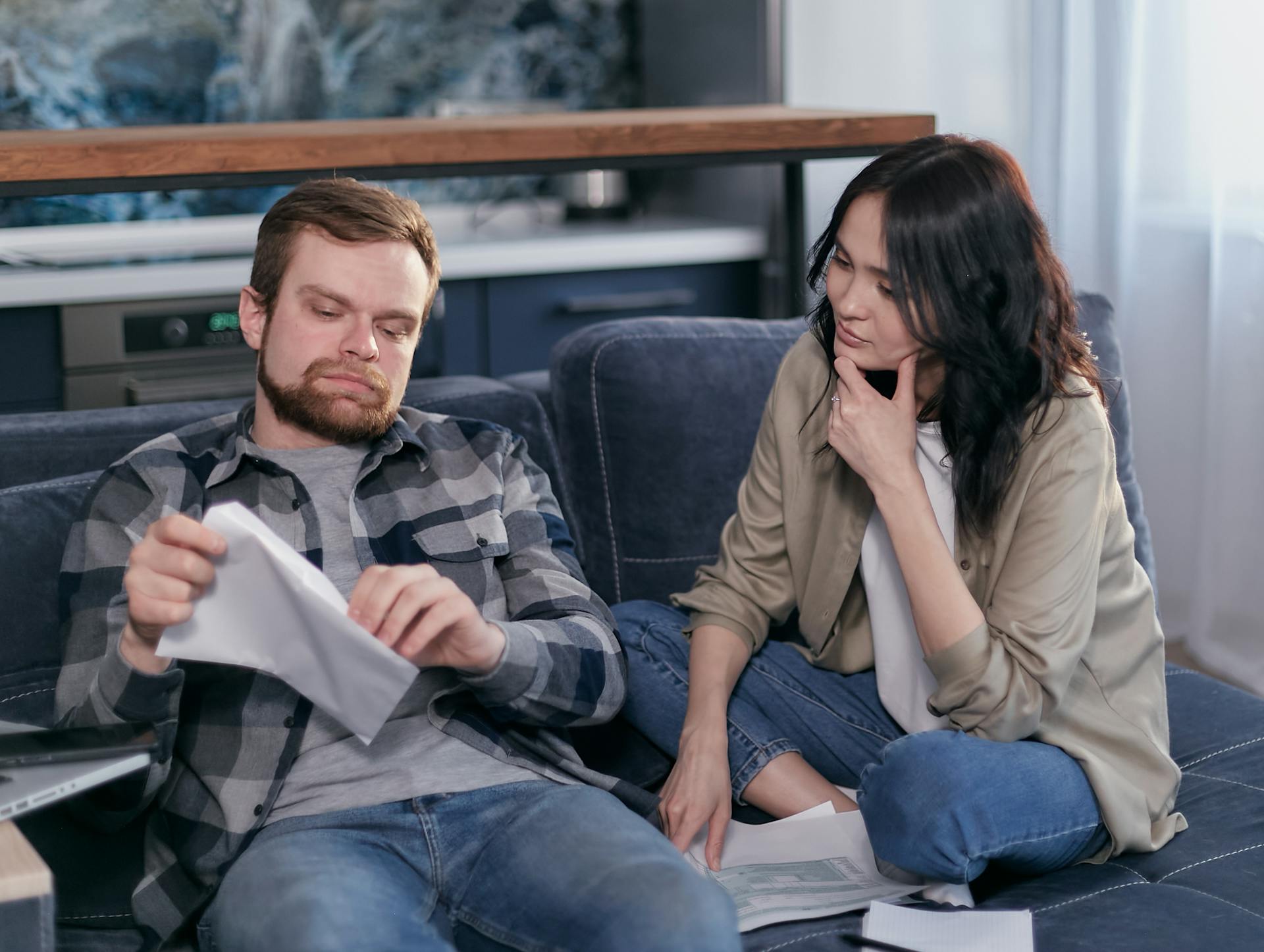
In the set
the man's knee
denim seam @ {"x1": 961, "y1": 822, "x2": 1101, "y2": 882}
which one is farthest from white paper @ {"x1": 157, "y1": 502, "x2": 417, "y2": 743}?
denim seam @ {"x1": 961, "y1": 822, "x2": 1101, "y2": 882}

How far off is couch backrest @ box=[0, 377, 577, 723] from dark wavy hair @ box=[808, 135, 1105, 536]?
573mm

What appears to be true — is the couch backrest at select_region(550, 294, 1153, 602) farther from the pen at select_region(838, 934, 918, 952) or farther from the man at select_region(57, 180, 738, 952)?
the pen at select_region(838, 934, 918, 952)

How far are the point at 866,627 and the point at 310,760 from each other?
71 cm

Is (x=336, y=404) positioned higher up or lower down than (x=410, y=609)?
higher up

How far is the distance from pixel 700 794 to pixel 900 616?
33cm

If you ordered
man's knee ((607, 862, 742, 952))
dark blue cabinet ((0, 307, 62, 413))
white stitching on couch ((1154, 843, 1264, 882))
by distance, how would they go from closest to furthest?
man's knee ((607, 862, 742, 952)), white stitching on couch ((1154, 843, 1264, 882)), dark blue cabinet ((0, 307, 62, 413))

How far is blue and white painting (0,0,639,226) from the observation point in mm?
3283

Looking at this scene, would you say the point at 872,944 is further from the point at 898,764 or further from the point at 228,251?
the point at 228,251

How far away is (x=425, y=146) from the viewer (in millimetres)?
2078

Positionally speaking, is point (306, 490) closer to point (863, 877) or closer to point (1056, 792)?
point (863, 877)

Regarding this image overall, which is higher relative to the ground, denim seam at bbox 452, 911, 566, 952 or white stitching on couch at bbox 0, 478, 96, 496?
white stitching on couch at bbox 0, 478, 96, 496

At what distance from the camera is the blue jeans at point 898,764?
1.36 m

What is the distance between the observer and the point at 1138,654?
1.54 meters

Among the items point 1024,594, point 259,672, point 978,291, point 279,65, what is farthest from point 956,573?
point 279,65
